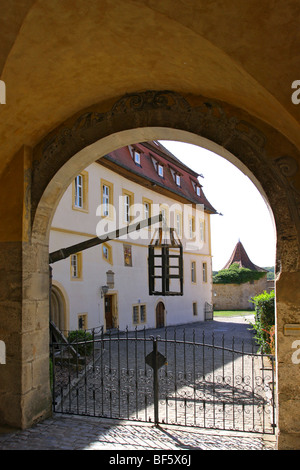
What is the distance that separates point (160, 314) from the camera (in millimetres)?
22250

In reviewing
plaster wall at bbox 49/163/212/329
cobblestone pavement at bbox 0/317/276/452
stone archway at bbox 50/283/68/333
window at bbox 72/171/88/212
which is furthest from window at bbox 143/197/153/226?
cobblestone pavement at bbox 0/317/276/452

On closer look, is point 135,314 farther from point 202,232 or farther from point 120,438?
point 120,438

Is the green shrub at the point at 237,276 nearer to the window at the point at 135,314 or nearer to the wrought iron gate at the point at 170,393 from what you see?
the window at the point at 135,314

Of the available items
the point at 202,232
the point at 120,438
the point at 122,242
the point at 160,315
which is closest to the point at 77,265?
the point at 122,242

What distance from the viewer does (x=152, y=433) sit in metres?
5.34

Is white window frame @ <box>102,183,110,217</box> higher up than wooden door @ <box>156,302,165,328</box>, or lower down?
higher up

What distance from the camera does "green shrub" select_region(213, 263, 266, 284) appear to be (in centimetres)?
3725

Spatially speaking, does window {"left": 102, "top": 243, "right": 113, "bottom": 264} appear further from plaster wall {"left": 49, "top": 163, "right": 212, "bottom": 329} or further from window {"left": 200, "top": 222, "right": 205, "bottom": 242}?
window {"left": 200, "top": 222, "right": 205, "bottom": 242}

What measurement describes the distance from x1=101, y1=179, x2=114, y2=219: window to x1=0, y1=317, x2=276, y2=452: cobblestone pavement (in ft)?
39.8

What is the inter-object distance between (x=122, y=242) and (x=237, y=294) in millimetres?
21050

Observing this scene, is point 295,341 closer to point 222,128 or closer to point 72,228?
point 222,128

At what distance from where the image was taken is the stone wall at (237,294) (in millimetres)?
36969
